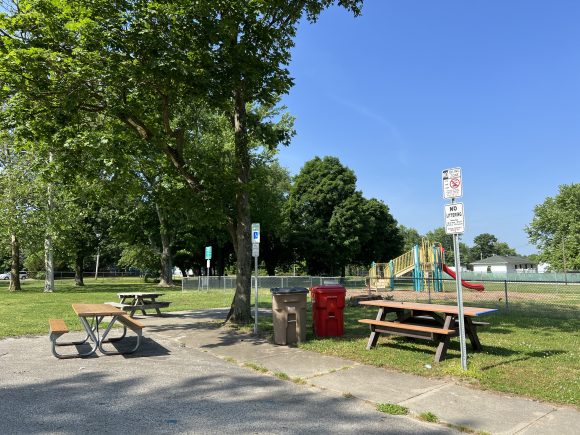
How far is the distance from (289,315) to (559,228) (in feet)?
234

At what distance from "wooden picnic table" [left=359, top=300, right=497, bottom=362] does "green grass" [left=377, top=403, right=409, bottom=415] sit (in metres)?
2.24

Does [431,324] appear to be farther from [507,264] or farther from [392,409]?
[507,264]

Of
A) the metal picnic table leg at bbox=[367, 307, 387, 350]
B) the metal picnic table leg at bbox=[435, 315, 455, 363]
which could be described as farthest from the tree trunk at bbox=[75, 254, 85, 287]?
the metal picnic table leg at bbox=[435, 315, 455, 363]

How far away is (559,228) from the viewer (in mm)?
67812

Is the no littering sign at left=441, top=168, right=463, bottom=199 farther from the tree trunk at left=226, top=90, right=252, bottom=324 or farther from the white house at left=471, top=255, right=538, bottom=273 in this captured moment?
the white house at left=471, top=255, right=538, bottom=273

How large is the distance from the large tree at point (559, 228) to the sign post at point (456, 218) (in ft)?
204

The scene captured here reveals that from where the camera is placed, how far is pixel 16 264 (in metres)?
31.6

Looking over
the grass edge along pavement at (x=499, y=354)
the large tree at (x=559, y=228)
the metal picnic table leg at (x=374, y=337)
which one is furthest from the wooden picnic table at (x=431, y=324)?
the large tree at (x=559, y=228)

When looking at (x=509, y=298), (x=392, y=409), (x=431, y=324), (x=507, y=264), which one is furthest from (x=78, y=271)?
(x=507, y=264)

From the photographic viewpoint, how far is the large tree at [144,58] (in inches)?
359

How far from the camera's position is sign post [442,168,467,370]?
6.56 metres

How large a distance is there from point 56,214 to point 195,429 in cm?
2703

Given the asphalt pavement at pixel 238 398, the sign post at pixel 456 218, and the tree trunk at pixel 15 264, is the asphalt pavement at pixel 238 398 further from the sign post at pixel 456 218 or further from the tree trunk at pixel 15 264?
the tree trunk at pixel 15 264

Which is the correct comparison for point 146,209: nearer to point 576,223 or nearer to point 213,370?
point 213,370
